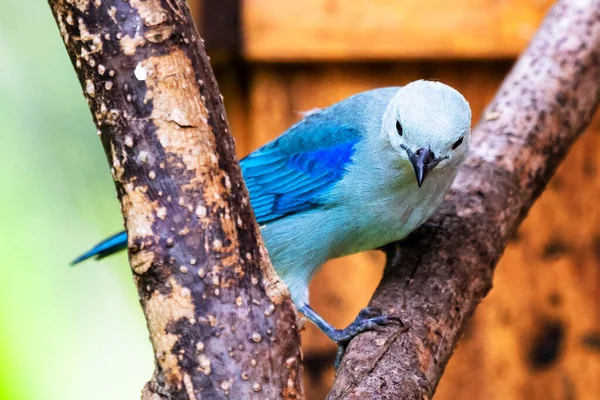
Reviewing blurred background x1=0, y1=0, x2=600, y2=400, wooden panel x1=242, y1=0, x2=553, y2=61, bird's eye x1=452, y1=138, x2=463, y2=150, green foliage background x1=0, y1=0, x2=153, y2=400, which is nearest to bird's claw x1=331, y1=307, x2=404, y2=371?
bird's eye x1=452, y1=138, x2=463, y2=150

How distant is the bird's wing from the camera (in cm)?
260

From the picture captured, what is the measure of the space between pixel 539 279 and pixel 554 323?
21 cm

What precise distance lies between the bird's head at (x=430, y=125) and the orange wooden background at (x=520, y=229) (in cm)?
112

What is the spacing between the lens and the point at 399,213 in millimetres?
2424

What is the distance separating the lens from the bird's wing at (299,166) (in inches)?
103

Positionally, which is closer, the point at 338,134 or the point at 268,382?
the point at 268,382

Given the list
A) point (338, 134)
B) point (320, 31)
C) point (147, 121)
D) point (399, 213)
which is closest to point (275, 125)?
point (320, 31)

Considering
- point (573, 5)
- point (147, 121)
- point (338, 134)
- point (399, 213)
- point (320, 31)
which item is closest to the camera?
point (147, 121)

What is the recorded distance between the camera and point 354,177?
2.50 m

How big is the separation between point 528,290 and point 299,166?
52.0 inches

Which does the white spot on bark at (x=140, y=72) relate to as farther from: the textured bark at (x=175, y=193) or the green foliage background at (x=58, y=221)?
the green foliage background at (x=58, y=221)

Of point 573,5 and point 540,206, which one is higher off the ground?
point 573,5

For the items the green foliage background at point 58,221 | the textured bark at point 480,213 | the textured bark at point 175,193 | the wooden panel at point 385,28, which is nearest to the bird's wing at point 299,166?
the textured bark at point 480,213

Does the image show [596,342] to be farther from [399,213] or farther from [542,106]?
[399,213]
